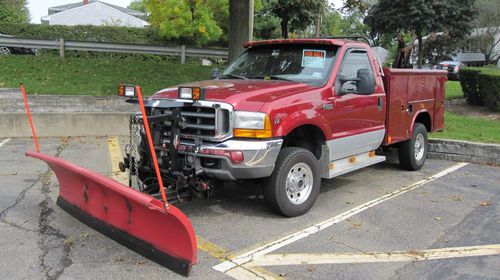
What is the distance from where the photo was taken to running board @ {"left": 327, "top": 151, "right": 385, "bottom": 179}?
20.8 feet

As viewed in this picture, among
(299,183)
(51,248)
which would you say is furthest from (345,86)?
(51,248)

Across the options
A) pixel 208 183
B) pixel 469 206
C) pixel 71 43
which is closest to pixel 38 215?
pixel 208 183

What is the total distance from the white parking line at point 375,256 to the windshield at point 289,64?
2.28m

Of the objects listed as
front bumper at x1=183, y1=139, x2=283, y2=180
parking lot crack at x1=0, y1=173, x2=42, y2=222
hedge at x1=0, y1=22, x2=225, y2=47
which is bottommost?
parking lot crack at x1=0, y1=173, x2=42, y2=222

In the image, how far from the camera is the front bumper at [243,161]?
5.12 metres

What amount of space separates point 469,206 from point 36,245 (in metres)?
5.25

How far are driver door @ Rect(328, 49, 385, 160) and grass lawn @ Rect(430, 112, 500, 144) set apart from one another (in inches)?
144

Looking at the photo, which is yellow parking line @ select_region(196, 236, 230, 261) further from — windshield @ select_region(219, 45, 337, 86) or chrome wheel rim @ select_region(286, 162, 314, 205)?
Result: windshield @ select_region(219, 45, 337, 86)

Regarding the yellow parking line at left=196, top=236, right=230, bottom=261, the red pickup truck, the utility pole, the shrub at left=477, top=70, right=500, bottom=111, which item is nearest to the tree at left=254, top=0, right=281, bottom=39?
the utility pole

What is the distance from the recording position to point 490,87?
12.8m

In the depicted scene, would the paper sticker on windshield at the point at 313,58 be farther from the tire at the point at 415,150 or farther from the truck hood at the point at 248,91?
the tire at the point at 415,150

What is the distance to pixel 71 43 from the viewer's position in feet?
62.0

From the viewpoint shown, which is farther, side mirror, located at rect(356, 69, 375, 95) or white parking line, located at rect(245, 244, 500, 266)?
side mirror, located at rect(356, 69, 375, 95)

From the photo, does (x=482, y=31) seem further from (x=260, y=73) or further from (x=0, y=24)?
(x=260, y=73)
